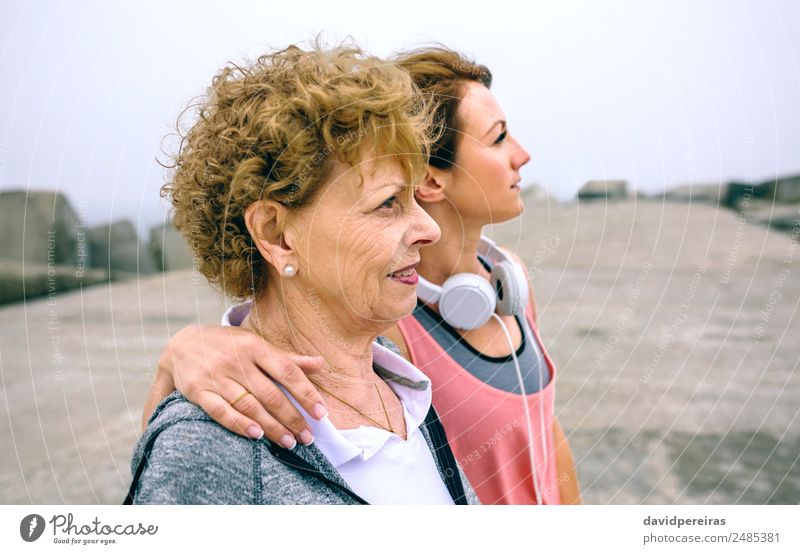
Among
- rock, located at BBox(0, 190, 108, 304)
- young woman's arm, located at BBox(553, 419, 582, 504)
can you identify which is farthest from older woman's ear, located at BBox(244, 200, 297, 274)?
young woman's arm, located at BBox(553, 419, 582, 504)

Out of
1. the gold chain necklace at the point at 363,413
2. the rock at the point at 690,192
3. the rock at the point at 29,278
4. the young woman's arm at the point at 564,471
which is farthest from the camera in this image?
the rock at the point at 690,192

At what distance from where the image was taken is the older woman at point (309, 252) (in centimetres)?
88

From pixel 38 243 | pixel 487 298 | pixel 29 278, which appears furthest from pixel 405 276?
pixel 29 278

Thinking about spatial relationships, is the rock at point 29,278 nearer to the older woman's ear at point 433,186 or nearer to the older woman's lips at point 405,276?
the older woman's ear at point 433,186

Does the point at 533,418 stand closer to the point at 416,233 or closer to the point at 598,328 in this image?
the point at 416,233

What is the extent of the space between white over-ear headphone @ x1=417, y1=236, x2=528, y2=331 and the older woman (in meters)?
0.26

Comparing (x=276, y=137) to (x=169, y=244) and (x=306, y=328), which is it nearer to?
(x=306, y=328)

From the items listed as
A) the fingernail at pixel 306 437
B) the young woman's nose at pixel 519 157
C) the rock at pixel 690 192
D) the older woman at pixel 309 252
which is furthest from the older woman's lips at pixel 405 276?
the rock at pixel 690 192

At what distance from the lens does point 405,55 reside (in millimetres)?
1276

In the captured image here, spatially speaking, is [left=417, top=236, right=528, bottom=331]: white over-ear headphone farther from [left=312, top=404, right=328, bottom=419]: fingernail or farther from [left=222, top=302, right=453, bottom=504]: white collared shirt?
[left=312, top=404, right=328, bottom=419]: fingernail

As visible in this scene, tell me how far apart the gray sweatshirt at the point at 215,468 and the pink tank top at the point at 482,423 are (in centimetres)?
35
